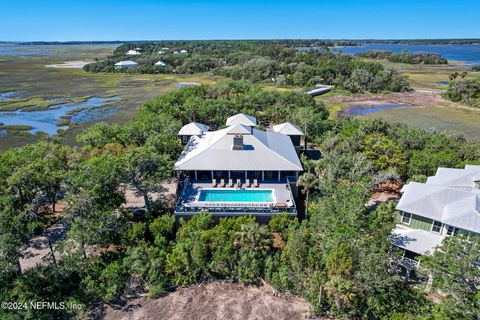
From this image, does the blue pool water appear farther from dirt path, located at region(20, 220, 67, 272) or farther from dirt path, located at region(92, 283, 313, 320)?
dirt path, located at region(20, 220, 67, 272)

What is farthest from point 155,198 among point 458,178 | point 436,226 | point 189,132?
point 458,178

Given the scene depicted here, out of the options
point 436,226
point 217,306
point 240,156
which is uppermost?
point 240,156

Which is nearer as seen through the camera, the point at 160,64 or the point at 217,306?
the point at 217,306

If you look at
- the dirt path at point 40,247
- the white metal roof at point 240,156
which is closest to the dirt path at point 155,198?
the white metal roof at point 240,156

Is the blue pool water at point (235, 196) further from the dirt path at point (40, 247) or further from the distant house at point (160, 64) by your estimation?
the distant house at point (160, 64)

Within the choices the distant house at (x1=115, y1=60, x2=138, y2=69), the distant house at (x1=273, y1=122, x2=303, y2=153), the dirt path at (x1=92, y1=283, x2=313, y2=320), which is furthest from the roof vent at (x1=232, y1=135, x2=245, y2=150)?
the distant house at (x1=115, y1=60, x2=138, y2=69)

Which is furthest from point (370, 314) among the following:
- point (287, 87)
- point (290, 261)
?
point (287, 87)

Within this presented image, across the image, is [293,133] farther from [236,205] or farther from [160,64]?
[160,64]
